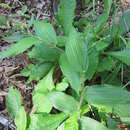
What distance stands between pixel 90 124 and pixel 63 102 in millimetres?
151

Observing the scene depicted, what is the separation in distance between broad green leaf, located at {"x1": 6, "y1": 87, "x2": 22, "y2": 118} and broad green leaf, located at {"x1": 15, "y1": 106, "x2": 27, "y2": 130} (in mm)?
52

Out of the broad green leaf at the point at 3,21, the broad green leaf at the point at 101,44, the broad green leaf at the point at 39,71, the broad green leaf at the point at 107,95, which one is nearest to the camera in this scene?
the broad green leaf at the point at 107,95

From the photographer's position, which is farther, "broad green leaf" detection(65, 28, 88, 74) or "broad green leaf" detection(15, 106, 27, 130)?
"broad green leaf" detection(15, 106, 27, 130)

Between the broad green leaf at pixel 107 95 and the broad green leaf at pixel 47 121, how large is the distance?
0.15 metres

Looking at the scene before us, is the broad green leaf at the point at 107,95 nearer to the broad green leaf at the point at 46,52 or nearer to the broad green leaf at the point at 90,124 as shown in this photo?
the broad green leaf at the point at 90,124

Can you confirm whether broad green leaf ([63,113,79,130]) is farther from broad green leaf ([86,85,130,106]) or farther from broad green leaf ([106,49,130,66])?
broad green leaf ([106,49,130,66])

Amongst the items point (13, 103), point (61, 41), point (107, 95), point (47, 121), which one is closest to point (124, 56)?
point (107, 95)

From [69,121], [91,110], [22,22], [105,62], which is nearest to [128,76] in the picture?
[105,62]

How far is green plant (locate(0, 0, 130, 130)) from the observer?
1.36 m

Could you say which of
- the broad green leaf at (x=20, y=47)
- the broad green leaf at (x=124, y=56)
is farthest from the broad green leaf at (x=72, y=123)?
the broad green leaf at (x=20, y=47)

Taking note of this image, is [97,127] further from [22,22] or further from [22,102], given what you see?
[22,22]

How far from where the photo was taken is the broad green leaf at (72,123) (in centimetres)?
133

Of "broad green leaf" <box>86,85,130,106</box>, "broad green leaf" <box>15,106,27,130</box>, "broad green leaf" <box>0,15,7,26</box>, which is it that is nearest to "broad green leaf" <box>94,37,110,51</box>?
"broad green leaf" <box>86,85,130,106</box>

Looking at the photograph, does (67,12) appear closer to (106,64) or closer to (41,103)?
(106,64)
